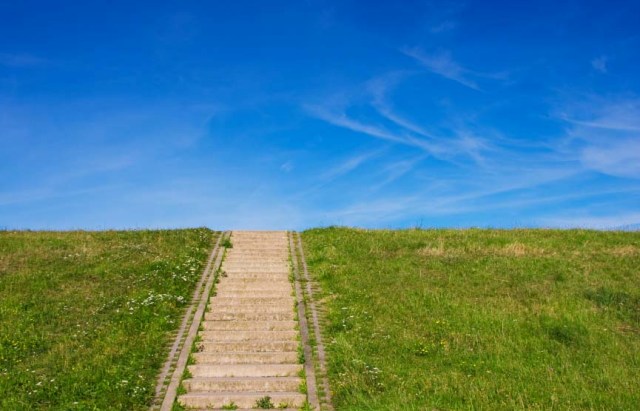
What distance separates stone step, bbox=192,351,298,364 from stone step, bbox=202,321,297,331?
74.6 inches

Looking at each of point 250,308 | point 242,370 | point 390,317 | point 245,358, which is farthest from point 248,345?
point 390,317

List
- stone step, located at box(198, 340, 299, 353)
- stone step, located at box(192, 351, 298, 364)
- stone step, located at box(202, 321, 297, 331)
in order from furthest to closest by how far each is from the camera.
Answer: stone step, located at box(202, 321, 297, 331) → stone step, located at box(198, 340, 299, 353) → stone step, located at box(192, 351, 298, 364)

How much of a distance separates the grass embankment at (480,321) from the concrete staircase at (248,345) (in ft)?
4.34

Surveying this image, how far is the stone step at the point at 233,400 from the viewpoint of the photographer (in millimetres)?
12656

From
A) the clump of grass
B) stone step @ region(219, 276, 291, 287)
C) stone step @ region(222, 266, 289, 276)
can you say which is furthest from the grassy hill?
the clump of grass

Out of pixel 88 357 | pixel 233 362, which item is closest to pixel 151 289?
pixel 88 357

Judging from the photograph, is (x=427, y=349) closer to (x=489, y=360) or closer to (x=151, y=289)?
(x=489, y=360)

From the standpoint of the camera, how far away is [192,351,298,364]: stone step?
14727mm

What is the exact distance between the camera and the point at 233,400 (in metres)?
12.8

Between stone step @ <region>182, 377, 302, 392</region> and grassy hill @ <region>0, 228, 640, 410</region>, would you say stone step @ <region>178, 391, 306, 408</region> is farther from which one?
grassy hill @ <region>0, 228, 640, 410</region>

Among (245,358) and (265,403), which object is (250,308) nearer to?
(245,358)

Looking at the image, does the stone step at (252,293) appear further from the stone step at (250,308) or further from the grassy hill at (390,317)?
the grassy hill at (390,317)

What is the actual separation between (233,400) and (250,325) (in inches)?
173

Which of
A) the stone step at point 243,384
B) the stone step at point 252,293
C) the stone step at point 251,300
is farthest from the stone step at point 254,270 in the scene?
the stone step at point 243,384
